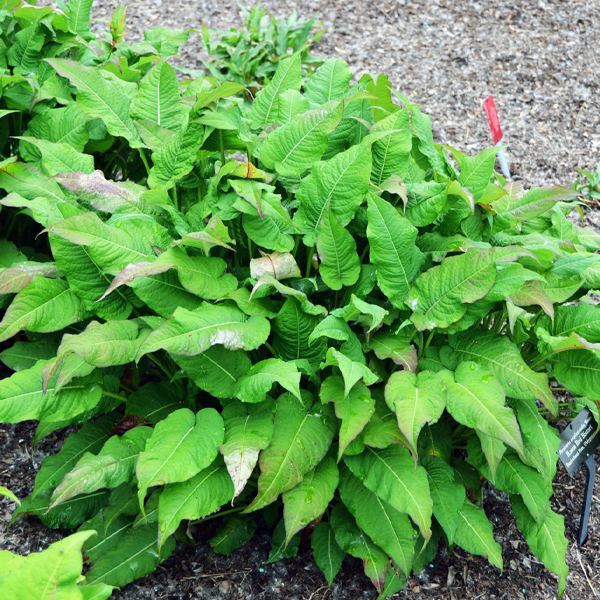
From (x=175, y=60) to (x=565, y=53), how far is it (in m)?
3.36

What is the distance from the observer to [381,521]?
1896 mm

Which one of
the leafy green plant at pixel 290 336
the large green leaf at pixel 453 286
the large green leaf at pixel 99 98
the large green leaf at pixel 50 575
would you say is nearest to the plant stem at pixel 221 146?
the leafy green plant at pixel 290 336

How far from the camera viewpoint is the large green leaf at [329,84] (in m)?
2.41

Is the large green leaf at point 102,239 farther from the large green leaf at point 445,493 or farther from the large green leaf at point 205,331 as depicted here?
the large green leaf at point 445,493

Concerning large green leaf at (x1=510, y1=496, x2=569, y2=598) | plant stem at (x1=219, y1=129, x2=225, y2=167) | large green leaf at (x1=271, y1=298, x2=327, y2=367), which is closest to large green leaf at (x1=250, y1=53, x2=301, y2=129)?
plant stem at (x1=219, y1=129, x2=225, y2=167)

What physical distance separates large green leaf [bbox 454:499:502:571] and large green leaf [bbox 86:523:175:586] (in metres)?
0.98

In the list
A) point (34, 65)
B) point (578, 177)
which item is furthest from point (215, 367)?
point (578, 177)

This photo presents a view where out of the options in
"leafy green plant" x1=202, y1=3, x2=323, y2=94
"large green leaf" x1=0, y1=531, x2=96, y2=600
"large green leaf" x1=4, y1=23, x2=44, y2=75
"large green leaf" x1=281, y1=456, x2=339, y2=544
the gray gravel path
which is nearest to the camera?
"large green leaf" x1=0, y1=531, x2=96, y2=600

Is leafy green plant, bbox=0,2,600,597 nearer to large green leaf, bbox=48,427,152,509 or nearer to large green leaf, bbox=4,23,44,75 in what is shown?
large green leaf, bbox=48,427,152,509

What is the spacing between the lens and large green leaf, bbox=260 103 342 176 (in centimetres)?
210

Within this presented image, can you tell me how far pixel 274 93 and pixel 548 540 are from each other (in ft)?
6.42

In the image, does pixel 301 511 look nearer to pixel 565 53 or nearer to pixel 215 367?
pixel 215 367

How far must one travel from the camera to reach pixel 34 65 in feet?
8.83

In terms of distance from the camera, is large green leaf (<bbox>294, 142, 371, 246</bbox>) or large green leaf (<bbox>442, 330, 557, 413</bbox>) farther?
large green leaf (<bbox>294, 142, 371, 246</bbox>)
